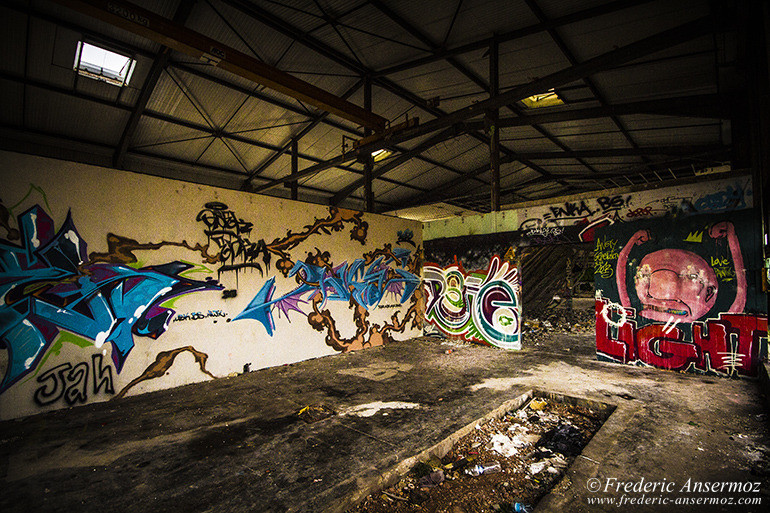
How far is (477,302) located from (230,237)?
5.31 m

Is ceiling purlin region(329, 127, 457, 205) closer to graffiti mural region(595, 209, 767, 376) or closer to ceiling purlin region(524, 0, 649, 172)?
ceiling purlin region(524, 0, 649, 172)

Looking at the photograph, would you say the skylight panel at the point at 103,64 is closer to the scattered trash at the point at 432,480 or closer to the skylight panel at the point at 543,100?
the scattered trash at the point at 432,480

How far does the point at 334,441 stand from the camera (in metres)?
3.23

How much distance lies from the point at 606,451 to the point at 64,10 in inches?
352

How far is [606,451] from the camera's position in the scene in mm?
Result: 2963

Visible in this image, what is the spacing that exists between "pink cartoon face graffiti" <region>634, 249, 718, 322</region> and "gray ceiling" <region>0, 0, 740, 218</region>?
9.92 ft

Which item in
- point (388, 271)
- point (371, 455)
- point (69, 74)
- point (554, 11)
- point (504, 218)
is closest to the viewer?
point (371, 455)

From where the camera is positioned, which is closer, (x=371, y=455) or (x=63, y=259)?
(x=371, y=455)

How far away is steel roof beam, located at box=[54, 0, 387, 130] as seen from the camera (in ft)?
13.5

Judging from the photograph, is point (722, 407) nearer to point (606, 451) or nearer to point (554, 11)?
point (606, 451)

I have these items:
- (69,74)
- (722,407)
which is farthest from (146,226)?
(722,407)

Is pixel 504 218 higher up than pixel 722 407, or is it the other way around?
pixel 504 218

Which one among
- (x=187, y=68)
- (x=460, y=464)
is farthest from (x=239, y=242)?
(x=460, y=464)

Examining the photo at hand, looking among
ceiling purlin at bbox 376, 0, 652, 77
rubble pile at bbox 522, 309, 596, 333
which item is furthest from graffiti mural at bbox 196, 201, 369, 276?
rubble pile at bbox 522, 309, 596, 333
